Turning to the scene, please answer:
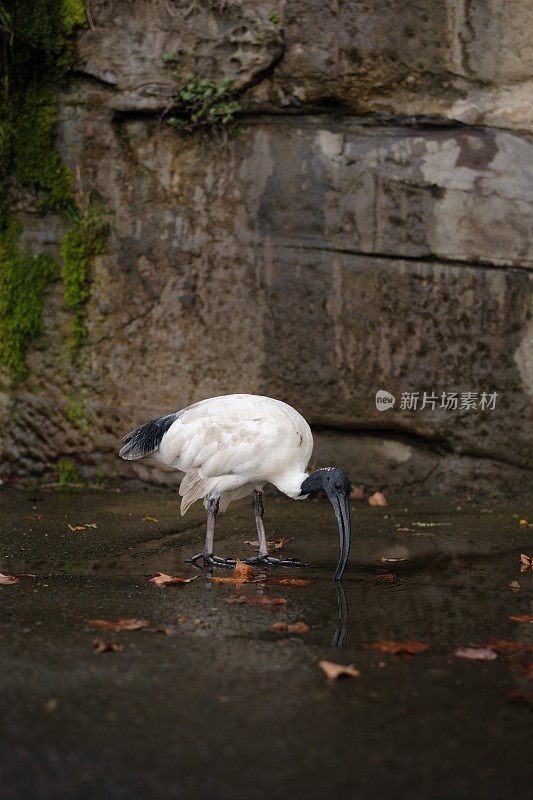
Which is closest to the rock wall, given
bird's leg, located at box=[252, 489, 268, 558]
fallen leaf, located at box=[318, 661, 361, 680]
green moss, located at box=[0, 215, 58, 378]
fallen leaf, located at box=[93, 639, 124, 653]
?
green moss, located at box=[0, 215, 58, 378]

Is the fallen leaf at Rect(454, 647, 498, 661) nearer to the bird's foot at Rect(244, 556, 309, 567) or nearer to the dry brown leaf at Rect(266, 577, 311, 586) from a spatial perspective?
the dry brown leaf at Rect(266, 577, 311, 586)

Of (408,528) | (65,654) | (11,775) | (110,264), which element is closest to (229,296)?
(110,264)

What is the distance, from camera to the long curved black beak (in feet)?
12.9

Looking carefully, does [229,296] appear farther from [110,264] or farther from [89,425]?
[89,425]

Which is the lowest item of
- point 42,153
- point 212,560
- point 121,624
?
point 212,560

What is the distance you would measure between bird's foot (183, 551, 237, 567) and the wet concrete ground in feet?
0.32

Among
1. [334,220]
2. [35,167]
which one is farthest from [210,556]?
[35,167]

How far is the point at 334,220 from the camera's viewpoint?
21.4 ft

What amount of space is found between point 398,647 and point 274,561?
5.26 ft

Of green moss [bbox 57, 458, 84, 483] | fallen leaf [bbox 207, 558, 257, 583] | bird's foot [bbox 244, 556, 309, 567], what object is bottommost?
green moss [bbox 57, 458, 84, 483]

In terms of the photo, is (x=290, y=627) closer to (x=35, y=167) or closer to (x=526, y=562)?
(x=526, y=562)

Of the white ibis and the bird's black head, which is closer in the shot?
the bird's black head

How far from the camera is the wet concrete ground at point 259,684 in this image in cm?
184

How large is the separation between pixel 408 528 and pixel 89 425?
295cm
